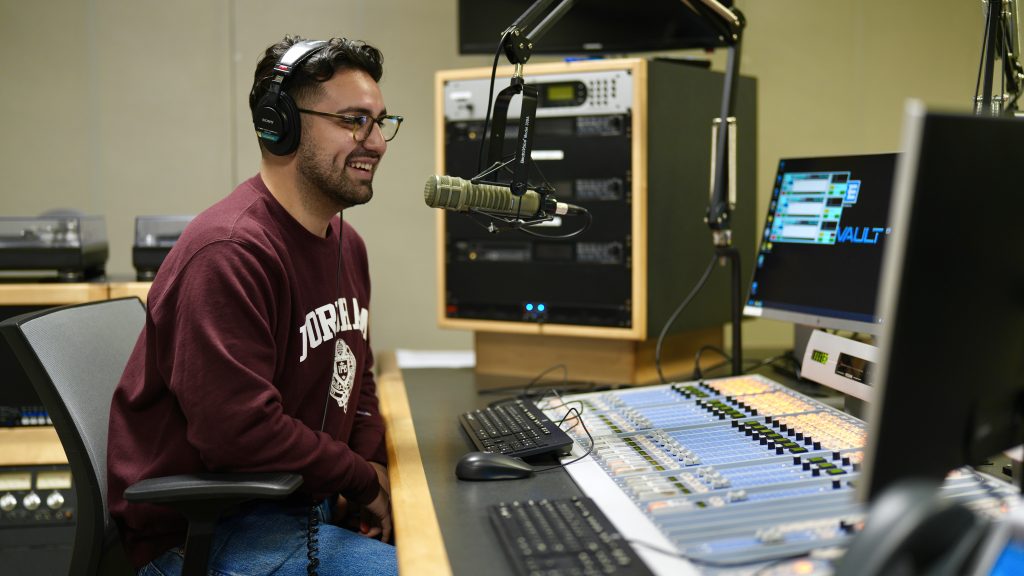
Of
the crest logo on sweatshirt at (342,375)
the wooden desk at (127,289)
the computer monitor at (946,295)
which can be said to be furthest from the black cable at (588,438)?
the wooden desk at (127,289)

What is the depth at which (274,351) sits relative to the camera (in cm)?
136

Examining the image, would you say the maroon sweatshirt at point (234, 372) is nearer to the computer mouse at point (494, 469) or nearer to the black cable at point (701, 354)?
the computer mouse at point (494, 469)

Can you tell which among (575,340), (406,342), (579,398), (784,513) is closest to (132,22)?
(406,342)

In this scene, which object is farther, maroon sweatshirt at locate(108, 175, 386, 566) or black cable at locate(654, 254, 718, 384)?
black cable at locate(654, 254, 718, 384)

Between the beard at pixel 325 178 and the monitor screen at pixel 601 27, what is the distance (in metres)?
1.08

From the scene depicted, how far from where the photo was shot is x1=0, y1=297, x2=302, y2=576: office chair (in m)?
1.22

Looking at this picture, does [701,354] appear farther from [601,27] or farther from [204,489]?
[204,489]

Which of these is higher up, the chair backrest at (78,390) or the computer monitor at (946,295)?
the computer monitor at (946,295)

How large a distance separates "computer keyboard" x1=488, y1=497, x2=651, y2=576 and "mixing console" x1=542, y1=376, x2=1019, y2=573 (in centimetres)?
4

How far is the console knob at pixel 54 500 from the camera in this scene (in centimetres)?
202

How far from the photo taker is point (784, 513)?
104cm

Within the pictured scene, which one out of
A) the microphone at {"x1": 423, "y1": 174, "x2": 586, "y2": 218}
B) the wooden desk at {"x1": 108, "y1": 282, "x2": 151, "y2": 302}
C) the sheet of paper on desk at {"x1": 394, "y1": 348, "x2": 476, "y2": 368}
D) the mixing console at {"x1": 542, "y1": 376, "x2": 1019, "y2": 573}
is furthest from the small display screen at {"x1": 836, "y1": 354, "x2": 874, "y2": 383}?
the wooden desk at {"x1": 108, "y1": 282, "x2": 151, "y2": 302}

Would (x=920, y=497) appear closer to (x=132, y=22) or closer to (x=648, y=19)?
(x=648, y=19)

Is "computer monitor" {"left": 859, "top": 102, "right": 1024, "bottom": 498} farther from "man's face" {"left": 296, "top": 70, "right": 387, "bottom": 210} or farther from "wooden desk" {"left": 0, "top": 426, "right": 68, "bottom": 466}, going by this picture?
"wooden desk" {"left": 0, "top": 426, "right": 68, "bottom": 466}
